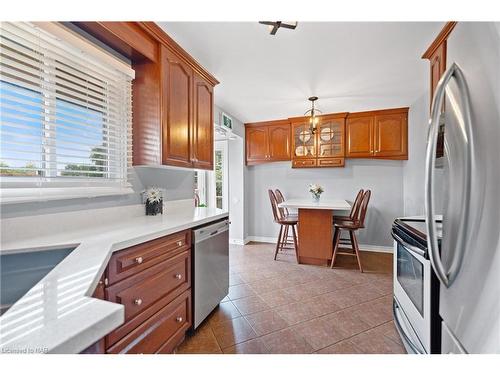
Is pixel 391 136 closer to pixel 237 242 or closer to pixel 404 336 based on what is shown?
pixel 404 336

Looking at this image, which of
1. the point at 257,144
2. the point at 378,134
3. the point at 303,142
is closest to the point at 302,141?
the point at 303,142

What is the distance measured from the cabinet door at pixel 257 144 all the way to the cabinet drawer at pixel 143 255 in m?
3.08

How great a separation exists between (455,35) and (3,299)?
215 centimetres

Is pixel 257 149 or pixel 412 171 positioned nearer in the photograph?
pixel 412 171

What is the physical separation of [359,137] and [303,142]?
0.92 m

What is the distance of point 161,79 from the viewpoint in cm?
181

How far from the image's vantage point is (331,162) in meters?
4.06

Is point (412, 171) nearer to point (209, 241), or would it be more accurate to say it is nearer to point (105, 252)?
point (209, 241)

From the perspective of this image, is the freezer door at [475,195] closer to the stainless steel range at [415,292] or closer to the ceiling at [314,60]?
the stainless steel range at [415,292]

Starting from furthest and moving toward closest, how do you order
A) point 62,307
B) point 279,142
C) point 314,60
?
point 279,142
point 314,60
point 62,307

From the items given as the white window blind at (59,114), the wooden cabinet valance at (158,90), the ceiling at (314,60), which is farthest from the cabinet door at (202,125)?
the white window blind at (59,114)

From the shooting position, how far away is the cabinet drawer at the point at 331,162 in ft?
13.2
